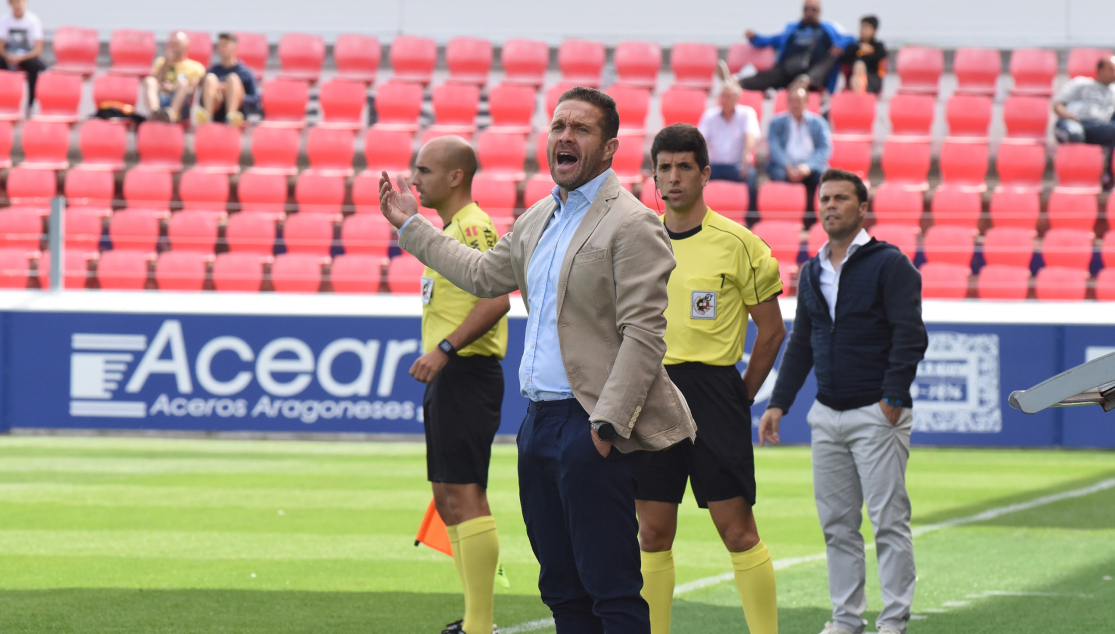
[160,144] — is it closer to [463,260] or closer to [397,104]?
[397,104]

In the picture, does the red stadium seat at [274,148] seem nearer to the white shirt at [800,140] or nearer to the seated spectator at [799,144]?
the seated spectator at [799,144]

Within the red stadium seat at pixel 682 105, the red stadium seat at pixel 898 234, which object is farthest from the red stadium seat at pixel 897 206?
the red stadium seat at pixel 682 105

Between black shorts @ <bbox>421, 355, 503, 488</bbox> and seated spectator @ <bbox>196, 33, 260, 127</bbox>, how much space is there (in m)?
12.7

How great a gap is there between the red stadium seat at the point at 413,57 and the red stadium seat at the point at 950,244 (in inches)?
316

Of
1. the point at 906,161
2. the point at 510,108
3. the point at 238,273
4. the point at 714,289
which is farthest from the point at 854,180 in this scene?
the point at 510,108

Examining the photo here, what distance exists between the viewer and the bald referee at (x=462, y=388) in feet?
17.4

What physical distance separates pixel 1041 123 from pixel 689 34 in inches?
219

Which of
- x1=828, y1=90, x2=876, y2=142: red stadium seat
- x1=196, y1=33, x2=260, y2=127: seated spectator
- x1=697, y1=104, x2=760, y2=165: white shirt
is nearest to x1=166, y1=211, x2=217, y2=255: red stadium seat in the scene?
x1=196, y1=33, x2=260, y2=127: seated spectator

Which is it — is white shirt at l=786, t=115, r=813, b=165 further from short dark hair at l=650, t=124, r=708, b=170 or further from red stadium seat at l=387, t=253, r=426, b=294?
short dark hair at l=650, t=124, r=708, b=170

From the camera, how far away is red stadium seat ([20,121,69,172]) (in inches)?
679

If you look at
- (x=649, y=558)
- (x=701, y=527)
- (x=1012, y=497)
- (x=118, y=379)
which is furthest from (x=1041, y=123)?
(x=649, y=558)

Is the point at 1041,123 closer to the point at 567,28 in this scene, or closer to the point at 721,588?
the point at 567,28

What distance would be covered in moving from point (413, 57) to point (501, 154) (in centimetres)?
329

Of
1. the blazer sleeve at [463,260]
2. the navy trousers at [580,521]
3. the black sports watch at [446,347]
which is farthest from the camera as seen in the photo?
the black sports watch at [446,347]
